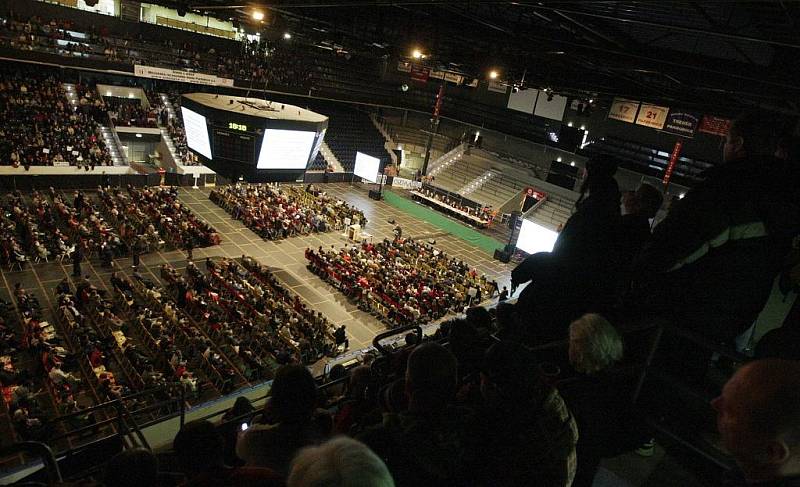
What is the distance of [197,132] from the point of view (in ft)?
37.7

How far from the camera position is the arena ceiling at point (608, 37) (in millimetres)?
7691

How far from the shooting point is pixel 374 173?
99.5 ft

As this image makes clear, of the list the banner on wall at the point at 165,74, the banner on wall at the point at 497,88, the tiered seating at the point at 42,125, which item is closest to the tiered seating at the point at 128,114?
the tiered seating at the point at 42,125

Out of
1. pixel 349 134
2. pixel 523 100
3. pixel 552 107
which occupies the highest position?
pixel 523 100

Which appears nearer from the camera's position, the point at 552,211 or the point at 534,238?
the point at 534,238

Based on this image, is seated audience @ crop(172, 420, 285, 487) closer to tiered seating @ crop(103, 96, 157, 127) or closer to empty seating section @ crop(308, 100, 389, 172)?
tiered seating @ crop(103, 96, 157, 127)

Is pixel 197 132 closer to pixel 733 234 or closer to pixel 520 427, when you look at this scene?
pixel 520 427

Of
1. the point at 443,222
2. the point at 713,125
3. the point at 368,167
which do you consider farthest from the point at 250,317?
the point at 713,125

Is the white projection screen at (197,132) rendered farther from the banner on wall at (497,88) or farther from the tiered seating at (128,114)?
the banner on wall at (497,88)

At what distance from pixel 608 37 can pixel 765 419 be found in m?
12.7

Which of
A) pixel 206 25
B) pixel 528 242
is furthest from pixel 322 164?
pixel 528 242

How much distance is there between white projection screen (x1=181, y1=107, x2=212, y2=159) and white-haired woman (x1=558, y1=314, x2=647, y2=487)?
10.1 metres

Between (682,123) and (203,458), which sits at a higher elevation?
(682,123)

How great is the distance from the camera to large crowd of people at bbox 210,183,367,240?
75.0ft
